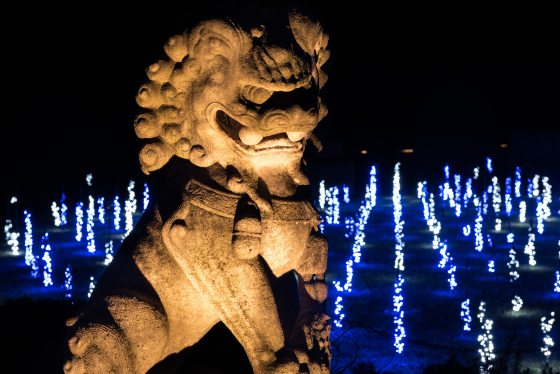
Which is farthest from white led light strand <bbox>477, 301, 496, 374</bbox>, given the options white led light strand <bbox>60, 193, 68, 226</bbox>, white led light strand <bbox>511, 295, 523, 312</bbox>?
white led light strand <bbox>60, 193, 68, 226</bbox>

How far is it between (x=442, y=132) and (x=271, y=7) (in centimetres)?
928

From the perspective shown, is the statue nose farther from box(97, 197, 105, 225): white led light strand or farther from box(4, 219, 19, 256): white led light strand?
box(97, 197, 105, 225): white led light strand

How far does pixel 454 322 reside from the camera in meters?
5.56

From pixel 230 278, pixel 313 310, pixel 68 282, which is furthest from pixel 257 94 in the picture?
pixel 68 282

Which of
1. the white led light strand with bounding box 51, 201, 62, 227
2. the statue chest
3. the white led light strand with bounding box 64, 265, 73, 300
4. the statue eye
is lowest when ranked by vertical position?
the white led light strand with bounding box 64, 265, 73, 300

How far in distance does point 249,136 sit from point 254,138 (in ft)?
0.06

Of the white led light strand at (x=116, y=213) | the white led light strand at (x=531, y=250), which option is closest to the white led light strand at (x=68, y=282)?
the white led light strand at (x=116, y=213)

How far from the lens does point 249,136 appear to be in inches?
97.4

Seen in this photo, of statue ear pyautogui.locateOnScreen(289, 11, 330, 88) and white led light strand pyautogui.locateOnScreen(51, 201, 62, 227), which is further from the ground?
statue ear pyautogui.locateOnScreen(289, 11, 330, 88)

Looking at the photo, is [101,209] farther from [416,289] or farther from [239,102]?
[239,102]

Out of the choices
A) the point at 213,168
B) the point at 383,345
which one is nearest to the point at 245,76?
the point at 213,168

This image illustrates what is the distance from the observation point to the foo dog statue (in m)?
2.43

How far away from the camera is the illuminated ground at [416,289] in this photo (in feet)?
15.9

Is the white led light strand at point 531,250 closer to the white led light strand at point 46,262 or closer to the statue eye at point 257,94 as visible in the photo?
the white led light strand at point 46,262
